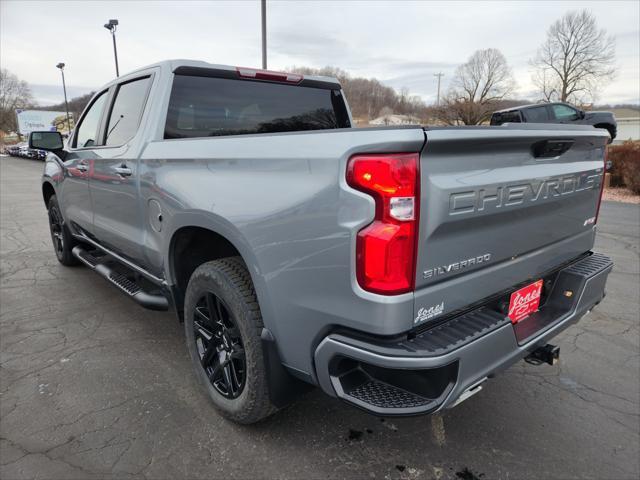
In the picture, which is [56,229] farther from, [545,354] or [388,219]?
[545,354]

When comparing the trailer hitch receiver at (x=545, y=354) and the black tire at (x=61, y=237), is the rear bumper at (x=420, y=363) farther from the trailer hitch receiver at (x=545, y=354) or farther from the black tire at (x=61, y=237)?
the black tire at (x=61, y=237)

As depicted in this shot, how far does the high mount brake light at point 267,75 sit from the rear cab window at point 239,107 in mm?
39

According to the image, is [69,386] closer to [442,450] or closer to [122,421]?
[122,421]

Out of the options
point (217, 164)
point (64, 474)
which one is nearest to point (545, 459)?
point (217, 164)

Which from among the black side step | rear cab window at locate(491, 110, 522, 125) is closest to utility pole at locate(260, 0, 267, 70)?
rear cab window at locate(491, 110, 522, 125)

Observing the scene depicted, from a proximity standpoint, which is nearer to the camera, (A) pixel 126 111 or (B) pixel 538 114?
(A) pixel 126 111

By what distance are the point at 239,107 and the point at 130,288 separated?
157cm

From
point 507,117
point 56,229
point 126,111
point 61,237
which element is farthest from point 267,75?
point 507,117

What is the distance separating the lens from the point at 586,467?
2273 millimetres

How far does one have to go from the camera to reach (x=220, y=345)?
8.46 feet

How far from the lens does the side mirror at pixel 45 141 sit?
440 centimetres

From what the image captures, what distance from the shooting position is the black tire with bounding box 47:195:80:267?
5195 mm

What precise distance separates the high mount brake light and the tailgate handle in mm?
2094

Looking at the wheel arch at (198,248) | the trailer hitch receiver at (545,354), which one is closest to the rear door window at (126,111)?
the wheel arch at (198,248)
